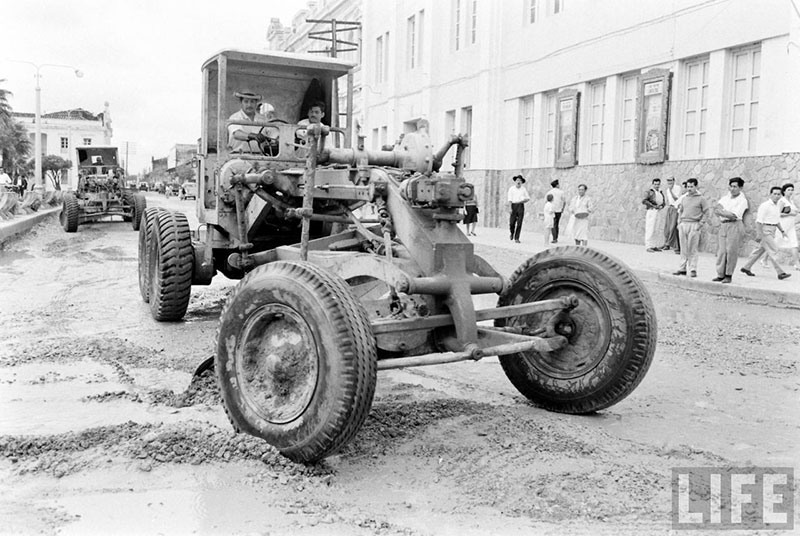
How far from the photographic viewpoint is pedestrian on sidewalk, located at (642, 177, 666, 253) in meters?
18.3

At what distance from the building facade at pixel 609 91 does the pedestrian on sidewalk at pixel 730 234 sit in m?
3.29

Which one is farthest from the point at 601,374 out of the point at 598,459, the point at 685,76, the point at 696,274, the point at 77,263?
the point at 685,76

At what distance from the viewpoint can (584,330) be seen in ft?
17.2

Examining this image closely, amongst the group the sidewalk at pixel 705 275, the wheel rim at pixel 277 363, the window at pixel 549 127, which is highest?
the window at pixel 549 127

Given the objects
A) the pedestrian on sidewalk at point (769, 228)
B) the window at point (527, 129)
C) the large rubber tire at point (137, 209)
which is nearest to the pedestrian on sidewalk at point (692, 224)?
the pedestrian on sidewalk at point (769, 228)

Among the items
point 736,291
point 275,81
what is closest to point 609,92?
point 736,291

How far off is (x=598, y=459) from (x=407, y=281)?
1.39 m

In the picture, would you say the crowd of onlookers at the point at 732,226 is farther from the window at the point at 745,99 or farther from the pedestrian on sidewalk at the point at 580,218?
the window at the point at 745,99

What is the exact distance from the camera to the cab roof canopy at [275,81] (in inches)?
331

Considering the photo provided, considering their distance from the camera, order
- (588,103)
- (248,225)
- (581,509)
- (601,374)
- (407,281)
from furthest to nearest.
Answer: (588,103), (248,225), (601,374), (407,281), (581,509)

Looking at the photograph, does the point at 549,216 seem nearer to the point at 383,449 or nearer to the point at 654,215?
the point at 654,215

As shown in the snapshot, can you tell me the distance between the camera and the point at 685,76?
18562 millimetres

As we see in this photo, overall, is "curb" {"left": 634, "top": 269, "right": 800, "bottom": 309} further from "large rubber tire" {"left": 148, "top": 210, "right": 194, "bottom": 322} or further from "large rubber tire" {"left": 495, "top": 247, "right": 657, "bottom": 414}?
"large rubber tire" {"left": 148, "top": 210, "right": 194, "bottom": 322}

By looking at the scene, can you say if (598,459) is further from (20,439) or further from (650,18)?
(650,18)
